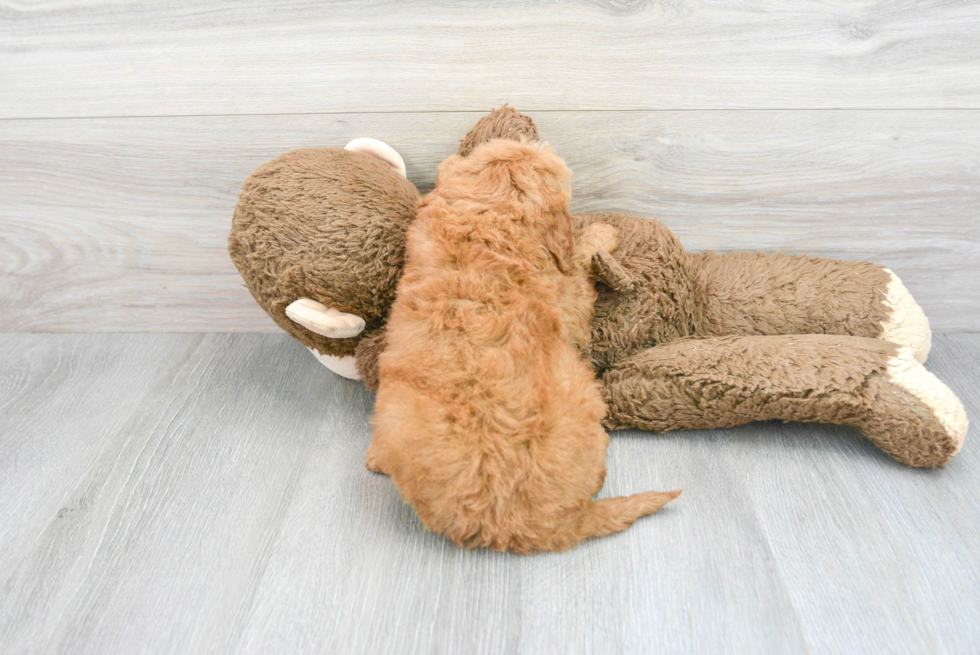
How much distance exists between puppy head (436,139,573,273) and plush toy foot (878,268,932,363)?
507 millimetres

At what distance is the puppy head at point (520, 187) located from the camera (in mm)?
781

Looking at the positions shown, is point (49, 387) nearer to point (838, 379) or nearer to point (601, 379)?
point (601, 379)

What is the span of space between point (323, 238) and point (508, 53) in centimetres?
39

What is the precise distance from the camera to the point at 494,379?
733mm

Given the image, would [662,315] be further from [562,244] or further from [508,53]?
[508,53]

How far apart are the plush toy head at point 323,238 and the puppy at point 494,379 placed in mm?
73

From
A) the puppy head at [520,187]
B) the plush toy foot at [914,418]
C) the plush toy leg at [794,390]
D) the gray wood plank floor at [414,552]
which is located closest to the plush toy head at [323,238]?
the puppy head at [520,187]

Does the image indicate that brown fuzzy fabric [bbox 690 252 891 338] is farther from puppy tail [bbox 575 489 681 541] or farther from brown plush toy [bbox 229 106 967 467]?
puppy tail [bbox 575 489 681 541]

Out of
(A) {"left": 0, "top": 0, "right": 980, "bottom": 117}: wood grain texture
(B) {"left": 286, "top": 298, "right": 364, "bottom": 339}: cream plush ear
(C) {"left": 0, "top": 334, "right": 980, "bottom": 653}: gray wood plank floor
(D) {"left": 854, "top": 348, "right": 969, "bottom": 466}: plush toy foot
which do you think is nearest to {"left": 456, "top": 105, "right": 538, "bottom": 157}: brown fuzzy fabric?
(A) {"left": 0, "top": 0, "right": 980, "bottom": 117}: wood grain texture

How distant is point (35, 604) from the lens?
29.6 inches

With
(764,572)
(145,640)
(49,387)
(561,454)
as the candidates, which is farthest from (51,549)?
(764,572)

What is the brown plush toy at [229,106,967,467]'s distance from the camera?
85cm

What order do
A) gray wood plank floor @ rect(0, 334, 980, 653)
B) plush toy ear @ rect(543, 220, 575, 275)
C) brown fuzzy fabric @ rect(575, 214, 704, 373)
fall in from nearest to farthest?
gray wood plank floor @ rect(0, 334, 980, 653) → plush toy ear @ rect(543, 220, 575, 275) → brown fuzzy fabric @ rect(575, 214, 704, 373)

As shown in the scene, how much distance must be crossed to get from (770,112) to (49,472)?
3.88ft
